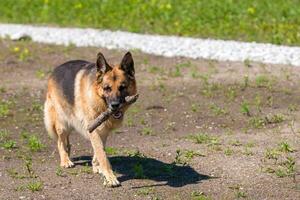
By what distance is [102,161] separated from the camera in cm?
857

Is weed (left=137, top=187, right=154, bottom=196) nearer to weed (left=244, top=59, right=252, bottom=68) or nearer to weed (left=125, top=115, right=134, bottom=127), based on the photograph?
weed (left=125, top=115, right=134, bottom=127)

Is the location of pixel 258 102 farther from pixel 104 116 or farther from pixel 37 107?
pixel 104 116

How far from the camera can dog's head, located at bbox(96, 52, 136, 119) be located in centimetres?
826

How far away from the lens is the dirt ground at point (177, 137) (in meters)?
8.37

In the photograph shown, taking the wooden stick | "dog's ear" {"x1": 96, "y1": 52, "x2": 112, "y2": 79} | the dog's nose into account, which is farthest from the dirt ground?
"dog's ear" {"x1": 96, "y1": 52, "x2": 112, "y2": 79}

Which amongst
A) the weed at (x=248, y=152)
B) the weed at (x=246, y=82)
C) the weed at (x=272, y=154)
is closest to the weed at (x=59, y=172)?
the weed at (x=248, y=152)

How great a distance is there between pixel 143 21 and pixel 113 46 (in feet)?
9.32

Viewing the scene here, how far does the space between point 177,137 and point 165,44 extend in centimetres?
623

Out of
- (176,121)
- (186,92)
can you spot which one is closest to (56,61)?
(186,92)

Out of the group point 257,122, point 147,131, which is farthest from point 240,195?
point 257,122

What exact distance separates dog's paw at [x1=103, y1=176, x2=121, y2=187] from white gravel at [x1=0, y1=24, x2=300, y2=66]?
22.6ft

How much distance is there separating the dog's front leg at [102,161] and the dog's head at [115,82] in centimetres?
39

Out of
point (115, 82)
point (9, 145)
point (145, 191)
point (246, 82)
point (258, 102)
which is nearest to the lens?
point (145, 191)

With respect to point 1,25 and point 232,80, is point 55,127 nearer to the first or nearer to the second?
point 232,80
